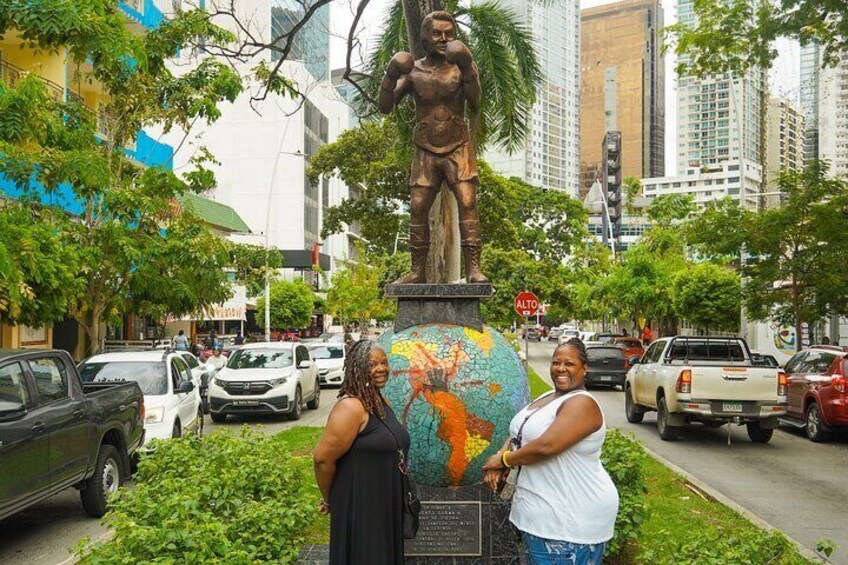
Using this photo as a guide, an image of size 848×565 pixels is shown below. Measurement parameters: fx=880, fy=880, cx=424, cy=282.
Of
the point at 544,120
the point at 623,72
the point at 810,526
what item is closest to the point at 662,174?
the point at 623,72

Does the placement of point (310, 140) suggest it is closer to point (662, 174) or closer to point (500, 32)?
point (500, 32)

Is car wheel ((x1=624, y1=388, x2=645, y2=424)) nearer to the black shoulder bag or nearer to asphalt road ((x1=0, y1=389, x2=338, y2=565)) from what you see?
asphalt road ((x1=0, y1=389, x2=338, y2=565))

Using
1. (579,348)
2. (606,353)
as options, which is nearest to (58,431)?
(579,348)

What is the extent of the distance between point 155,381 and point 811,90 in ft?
48.5

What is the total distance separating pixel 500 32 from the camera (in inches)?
800

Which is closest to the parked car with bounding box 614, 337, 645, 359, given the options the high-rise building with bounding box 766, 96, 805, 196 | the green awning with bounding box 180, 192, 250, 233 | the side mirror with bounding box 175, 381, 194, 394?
the high-rise building with bounding box 766, 96, 805, 196

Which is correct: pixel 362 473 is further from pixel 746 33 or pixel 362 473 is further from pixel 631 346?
pixel 631 346

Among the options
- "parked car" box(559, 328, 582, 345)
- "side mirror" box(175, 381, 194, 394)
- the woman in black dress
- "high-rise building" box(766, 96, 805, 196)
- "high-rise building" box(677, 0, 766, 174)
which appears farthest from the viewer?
"high-rise building" box(677, 0, 766, 174)

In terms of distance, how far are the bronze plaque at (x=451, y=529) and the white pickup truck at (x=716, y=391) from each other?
29.2 ft

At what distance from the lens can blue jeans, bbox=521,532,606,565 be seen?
3842mm

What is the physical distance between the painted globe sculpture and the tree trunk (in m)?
8.73

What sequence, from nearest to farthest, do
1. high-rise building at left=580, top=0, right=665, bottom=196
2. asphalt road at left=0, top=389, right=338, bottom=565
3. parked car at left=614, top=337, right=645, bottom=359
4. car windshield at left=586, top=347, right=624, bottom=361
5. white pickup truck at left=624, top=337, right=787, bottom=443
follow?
asphalt road at left=0, top=389, right=338, bottom=565
white pickup truck at left=624, top=337, right=787, bottom=443
car windshield at left=586, top=347, right=624, bottom=361
parked car at left=614, top=337, right=645, bottom=359
high-rise building at left=580, top=0, right=665, bottom=196

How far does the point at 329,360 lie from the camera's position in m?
25.8

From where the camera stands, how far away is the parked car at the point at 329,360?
2570 centimetres
